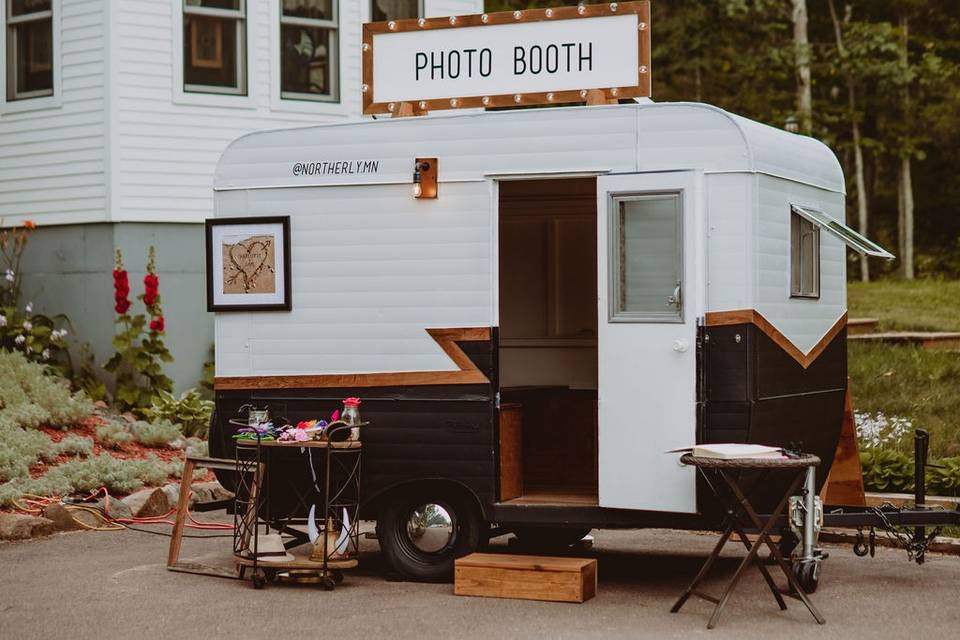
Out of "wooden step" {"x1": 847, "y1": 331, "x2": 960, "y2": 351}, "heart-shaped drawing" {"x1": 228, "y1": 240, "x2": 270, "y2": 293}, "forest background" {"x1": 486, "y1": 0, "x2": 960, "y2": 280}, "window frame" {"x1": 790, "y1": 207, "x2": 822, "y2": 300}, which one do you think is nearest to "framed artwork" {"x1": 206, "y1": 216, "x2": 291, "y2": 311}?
"heart-shaped drawing" {"x1": 228, "y1": 240, "x2": 270, "y2": 293}

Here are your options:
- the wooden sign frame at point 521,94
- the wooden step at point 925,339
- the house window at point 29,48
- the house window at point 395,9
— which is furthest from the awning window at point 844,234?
the house window at point 29,48

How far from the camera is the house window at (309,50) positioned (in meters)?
15.9

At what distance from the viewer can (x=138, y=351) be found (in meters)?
14.5

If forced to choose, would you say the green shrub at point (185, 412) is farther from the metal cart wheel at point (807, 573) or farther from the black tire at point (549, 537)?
the metal cart wheel at point (807, 573)

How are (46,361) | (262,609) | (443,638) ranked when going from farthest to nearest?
(46,361) < (262,609) < (443,638)

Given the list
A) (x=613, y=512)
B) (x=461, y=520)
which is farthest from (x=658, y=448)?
(x=461, y=520)

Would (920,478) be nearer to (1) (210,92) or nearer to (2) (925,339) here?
(2) (925,339)

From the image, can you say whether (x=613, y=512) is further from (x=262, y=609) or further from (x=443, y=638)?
(x=262, y=609)

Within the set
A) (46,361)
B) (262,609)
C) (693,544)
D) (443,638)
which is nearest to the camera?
(443,638)

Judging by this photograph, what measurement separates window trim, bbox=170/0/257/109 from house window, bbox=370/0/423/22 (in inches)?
61.7

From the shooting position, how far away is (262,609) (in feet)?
25.7

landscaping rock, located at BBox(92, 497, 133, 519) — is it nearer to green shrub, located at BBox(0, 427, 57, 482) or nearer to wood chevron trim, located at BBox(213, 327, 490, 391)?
green shrub, located at BBox(0, 427, 57, 482)

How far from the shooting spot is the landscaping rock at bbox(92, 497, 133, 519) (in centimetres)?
1091

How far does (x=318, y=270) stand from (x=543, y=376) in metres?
2.19
